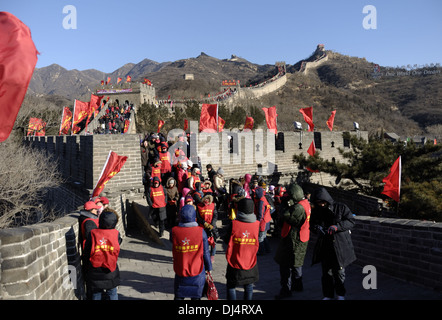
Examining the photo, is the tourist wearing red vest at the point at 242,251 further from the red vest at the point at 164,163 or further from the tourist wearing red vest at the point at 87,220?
the red vest at the point at 164,163

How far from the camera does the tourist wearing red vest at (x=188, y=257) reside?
4.05 m

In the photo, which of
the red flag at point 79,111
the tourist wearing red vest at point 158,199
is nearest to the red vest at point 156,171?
the tourist wearing red vest at point 158,199

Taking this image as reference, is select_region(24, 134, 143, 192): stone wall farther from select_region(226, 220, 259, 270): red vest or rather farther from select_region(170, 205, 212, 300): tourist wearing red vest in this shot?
select_region(226, 220, 259, 270): red vest

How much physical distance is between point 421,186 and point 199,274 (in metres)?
9.49

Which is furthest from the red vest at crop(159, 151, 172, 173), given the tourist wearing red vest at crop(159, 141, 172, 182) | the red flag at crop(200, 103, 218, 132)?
the red flag at crop(200, 103, 218, 132)

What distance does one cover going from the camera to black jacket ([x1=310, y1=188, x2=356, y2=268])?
440 centimetres

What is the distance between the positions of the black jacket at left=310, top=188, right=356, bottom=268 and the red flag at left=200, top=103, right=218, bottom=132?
9826 mm

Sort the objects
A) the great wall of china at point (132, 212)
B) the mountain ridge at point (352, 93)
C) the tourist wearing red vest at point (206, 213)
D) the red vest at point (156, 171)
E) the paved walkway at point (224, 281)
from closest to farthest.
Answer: the great wall of china at point (132, 212) < the paved walkway at point (224, 281) < the tourist wearing red vest at point (206, 213) < the red vest at point (156, 171) < the mountain ridge at point (352, 93)

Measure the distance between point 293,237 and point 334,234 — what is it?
2.07 ft

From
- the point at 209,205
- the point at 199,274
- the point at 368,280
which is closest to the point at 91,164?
the point at 209,205

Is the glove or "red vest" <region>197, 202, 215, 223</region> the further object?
"red vest" <region>197, 202, 215, 223</region>

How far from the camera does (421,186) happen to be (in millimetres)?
10891

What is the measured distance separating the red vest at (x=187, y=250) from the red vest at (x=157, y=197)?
3801mm

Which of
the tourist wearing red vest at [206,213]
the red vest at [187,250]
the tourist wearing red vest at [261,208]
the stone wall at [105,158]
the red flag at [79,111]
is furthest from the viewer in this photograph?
the red flag at [79,111]
